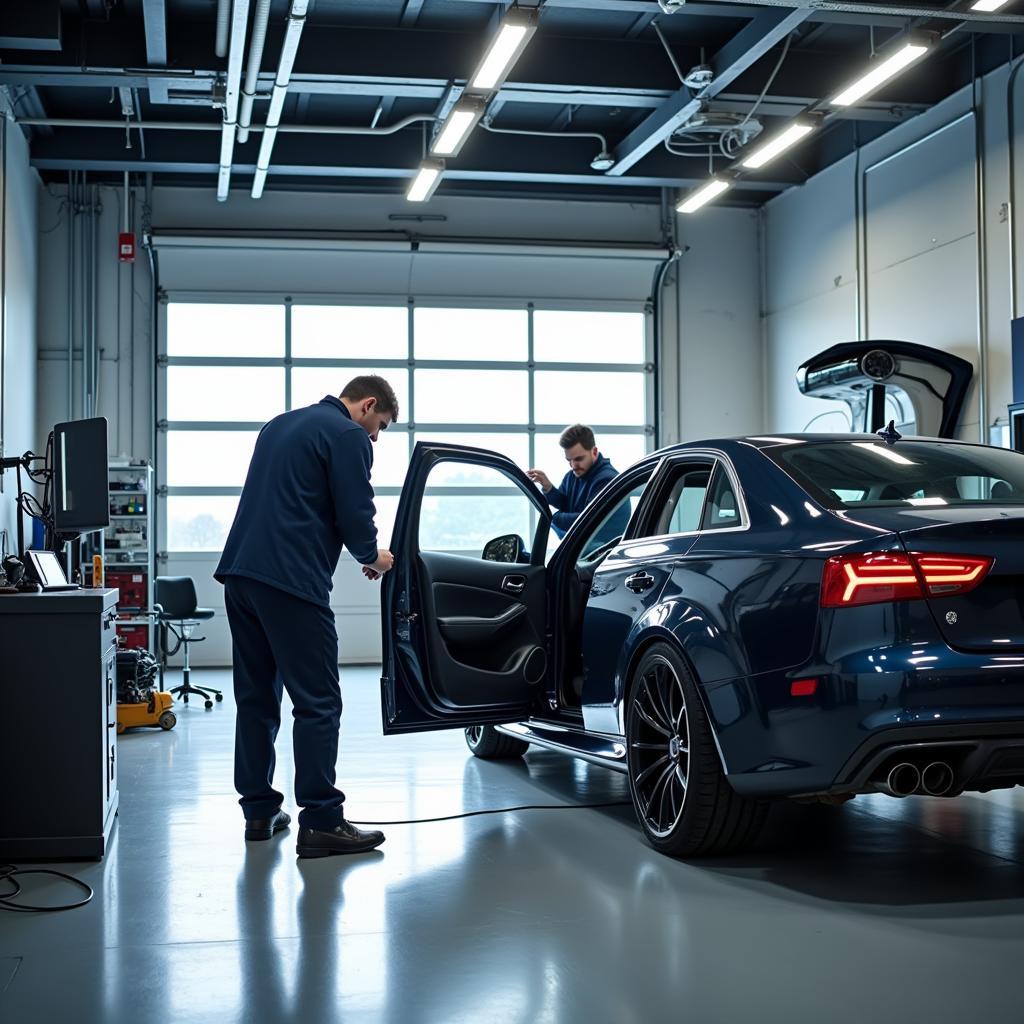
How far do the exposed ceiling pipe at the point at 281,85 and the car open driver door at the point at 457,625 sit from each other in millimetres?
4180

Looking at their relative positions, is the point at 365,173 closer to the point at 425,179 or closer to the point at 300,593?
the point at 425,179

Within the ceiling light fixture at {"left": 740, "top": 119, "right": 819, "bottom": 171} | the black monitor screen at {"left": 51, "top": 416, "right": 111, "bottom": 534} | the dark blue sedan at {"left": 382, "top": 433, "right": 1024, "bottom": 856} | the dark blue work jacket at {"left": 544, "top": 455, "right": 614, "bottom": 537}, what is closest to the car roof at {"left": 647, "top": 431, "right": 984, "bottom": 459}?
the dark blue sedan at {"left": 382, "top": 433, "right": 1024, "bottom": 856}

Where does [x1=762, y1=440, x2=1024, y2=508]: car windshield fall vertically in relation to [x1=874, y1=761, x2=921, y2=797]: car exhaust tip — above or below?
above

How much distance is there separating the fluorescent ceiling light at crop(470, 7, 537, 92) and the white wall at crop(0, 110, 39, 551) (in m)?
4.31

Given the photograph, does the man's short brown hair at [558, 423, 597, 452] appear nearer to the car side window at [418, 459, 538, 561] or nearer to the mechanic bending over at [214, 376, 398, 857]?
the mechanic bending over at [214, 376, 398, 857]

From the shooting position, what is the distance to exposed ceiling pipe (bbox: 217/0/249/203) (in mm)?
8242

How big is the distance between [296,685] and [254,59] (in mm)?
6208

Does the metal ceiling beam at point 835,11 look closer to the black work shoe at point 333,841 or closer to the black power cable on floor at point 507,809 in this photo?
the black power cable on floor at point 507,809

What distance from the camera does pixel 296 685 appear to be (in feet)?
14.5

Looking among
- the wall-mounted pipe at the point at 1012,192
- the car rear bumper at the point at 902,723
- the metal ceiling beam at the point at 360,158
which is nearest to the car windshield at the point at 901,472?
the car rear bumper at the point at 902,723

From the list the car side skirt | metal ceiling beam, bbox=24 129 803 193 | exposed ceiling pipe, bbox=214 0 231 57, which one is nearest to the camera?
the car side skirt

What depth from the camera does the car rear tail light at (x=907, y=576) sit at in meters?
3.36

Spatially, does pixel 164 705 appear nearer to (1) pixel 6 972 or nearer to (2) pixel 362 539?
(2) pixel 362 539

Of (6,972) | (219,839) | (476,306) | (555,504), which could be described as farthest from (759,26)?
(6,972)
